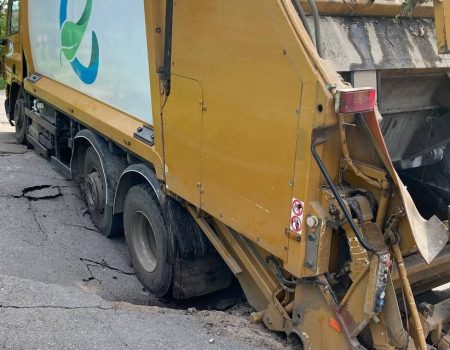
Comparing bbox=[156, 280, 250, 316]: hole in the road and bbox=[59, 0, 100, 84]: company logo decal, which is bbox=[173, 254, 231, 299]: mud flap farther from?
bbox=[59, 0, 100, 84]: company logo decal

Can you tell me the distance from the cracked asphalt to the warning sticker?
816 millimetres

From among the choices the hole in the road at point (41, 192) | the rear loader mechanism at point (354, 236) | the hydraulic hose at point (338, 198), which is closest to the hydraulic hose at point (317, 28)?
the rear loader mechanism at point (354, 236)

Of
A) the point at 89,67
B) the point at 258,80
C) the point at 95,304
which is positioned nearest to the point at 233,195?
the point at 258,80

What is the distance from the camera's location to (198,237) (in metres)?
3.88

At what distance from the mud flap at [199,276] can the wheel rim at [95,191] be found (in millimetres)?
1582

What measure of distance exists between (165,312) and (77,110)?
8.65ft

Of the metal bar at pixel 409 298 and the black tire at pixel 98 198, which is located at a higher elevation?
the metal bar at pixel 409 298

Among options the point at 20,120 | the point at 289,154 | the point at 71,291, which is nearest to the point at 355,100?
the point at 289,154

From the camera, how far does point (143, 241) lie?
180 inches

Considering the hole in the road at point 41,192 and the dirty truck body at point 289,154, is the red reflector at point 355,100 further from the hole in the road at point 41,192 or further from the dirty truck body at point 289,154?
the hole in the road at point 41,192

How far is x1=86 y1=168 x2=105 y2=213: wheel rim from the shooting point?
17.2ft

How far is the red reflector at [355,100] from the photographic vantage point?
7.92 feet

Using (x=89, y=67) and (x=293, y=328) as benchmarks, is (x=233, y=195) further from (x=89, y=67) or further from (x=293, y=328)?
(x=89, y=67)

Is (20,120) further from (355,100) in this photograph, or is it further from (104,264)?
A: (355,100)
